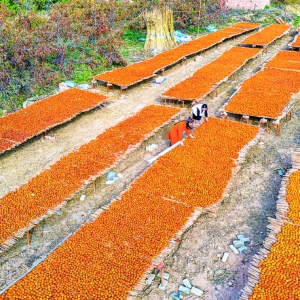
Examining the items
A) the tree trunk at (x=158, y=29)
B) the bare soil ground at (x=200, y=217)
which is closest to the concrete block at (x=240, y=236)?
the bare soil ground at (x=200, y=217)

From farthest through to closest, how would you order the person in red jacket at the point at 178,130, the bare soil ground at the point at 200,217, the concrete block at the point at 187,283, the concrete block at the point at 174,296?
the person in red jacket at the point at 178,130 → the bare soil ground at the point at 200,217 → the concrete block at the point at 187,283 → the concrete block at the point at 174,296

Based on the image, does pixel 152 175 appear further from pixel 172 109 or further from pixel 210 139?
pixel 172 109

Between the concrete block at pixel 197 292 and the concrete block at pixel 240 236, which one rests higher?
the concrete block at pixel 240 236

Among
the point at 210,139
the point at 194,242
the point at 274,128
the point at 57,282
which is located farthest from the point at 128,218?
the point at 274,128

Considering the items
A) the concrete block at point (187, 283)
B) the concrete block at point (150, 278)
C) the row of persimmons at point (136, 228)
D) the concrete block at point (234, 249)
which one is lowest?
the concrete block at point (187, 283)

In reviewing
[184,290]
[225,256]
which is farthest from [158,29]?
[184,290]

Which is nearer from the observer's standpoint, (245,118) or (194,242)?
(194,242)

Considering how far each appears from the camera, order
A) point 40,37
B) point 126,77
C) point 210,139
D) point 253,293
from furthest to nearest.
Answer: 1. point 40,37
2. point 126,77
3. point 210,139
4. point 253,293

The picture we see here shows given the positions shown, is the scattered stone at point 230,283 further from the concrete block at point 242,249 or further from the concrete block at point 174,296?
the concrete block at point 174,296
